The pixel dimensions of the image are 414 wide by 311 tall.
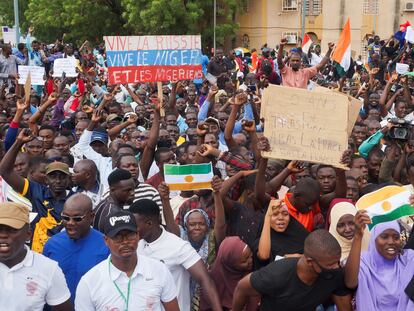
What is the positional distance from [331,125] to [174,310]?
233 centimetres

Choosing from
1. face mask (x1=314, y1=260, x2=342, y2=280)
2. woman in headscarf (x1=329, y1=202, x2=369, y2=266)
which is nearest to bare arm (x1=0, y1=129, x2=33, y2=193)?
woman in headscarf (x1=329, y1=202, x2=369, y2=266)

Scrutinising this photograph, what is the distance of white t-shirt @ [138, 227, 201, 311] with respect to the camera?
3.92 metres

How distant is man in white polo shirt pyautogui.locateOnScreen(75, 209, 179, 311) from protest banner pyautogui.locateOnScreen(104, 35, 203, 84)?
5982mm

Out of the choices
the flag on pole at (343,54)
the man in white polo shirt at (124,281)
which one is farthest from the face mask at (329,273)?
the flag on pole at (343,54)

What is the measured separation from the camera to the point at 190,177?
492cm

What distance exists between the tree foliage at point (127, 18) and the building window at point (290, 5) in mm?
3234

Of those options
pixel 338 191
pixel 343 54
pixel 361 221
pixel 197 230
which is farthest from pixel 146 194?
pixel 343 54

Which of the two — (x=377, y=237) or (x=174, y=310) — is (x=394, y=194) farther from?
(x=174, y=310)

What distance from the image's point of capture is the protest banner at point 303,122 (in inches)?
198

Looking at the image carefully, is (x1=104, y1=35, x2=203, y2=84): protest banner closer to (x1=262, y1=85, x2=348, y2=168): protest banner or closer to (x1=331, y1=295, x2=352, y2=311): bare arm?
(x1=262, y1=85, x2=348, y2=168): protest banner

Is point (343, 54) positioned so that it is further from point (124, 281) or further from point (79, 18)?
point (79, 18)

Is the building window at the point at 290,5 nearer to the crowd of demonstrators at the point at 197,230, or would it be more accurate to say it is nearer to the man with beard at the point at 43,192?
the crowd of demonstrators at the point at 197,230

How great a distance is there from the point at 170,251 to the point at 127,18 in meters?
31.3

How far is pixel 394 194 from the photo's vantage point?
3.92 m
